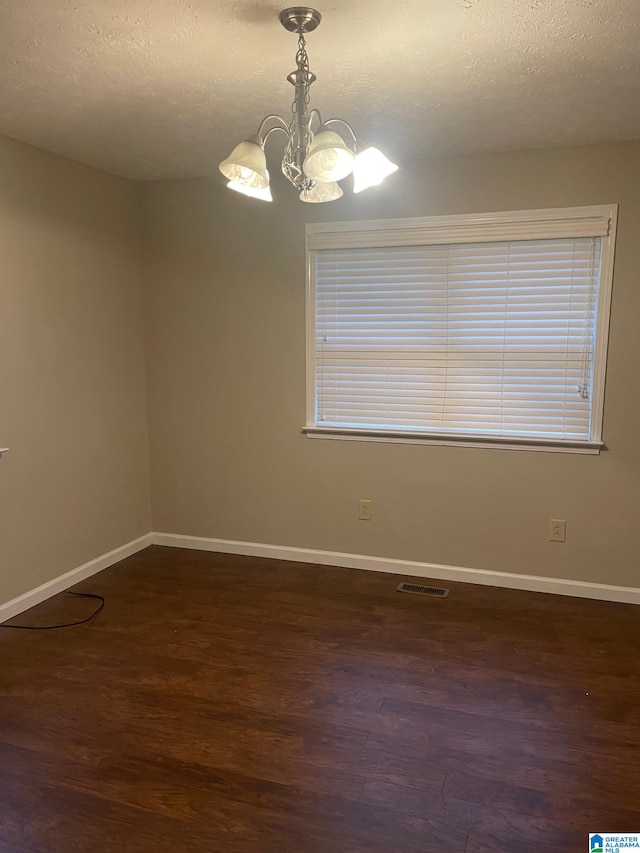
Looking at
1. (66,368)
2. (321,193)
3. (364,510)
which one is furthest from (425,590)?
(66,368)

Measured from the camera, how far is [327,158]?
1.83 m

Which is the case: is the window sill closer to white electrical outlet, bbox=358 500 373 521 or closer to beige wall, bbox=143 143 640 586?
beige wall, bbox=143 143 640 586

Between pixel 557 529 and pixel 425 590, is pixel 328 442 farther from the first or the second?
pixel 557 529

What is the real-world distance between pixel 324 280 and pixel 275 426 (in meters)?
0.95

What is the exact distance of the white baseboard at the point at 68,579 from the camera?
315cm

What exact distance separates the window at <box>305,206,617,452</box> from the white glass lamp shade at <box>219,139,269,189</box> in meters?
1.57

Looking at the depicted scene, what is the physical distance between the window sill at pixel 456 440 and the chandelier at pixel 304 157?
1725mm

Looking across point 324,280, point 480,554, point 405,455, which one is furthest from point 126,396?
point 480,554

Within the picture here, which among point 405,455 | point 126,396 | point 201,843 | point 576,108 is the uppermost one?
point 576,108

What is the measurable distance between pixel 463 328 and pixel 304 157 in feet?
5.65

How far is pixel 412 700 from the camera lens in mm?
2428

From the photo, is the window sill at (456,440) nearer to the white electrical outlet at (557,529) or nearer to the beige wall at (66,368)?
the white electrical outlet at (557,529)

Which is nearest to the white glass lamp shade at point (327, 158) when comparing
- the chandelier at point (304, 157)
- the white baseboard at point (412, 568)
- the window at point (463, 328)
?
the chandelier at point (304, 157)

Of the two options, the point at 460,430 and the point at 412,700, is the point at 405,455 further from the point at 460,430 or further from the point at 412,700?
the point at 412,700
